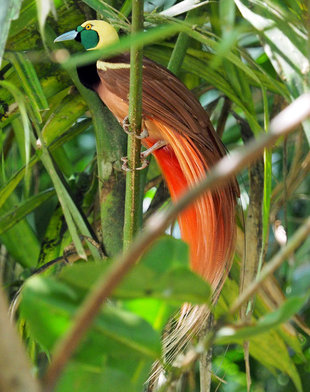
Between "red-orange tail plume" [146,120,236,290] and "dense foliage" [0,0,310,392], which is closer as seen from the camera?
"dense foliage" [0,0,310,392]

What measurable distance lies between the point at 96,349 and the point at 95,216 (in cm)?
96

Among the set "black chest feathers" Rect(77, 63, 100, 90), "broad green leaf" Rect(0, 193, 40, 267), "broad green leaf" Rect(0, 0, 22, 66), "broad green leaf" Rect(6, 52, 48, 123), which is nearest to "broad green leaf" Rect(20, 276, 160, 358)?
"broad green leaf" Rect(0, 0, 22, 66)

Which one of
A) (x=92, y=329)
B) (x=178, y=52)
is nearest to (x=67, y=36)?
(x=178, y=52)

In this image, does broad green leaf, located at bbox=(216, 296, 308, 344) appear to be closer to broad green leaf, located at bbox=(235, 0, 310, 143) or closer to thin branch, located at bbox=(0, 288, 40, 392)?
thin branch, located at bbox=(0, 288, 40, 392)

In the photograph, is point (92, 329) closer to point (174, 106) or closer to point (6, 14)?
point (6, 14)

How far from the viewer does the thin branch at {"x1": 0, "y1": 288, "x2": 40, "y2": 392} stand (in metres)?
0.33

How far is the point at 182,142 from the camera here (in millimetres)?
1202

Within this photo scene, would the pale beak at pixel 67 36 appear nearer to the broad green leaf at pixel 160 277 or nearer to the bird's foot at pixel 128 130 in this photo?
A: the bird's foot at pixel 128 130

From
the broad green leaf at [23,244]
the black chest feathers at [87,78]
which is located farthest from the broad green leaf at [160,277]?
the broad green leaf at [23,244]

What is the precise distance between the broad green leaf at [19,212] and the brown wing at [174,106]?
0.90 feet

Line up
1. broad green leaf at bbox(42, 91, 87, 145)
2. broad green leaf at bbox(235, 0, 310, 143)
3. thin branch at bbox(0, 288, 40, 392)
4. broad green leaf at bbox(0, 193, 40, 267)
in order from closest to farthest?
thin branch at bbox(0, 288, 40, 392)
broad green leaf at bbox(235, 0, 310, 143)
broad green leaf at bbox(42, 91, 87, 145)
broad green leaf at bbox(0, 193, 40, 267)

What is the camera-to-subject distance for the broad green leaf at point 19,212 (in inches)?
52.6

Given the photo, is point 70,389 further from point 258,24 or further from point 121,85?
point 121,85

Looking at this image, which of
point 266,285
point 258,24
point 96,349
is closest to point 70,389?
point 96,349
